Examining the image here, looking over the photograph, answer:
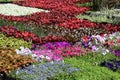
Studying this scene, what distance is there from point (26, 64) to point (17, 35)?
416 centimetres

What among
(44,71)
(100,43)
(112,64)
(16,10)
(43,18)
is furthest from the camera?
(16,10)

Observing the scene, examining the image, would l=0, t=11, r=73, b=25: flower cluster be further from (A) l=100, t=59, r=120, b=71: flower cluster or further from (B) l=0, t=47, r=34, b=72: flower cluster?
(A) l=100, t=59, r=120, b=71: flower cluster

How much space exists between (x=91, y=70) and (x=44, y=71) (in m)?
1.00

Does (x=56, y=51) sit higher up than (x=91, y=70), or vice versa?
(x=91, y=70)

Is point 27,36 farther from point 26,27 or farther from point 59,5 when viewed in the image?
point 59,5

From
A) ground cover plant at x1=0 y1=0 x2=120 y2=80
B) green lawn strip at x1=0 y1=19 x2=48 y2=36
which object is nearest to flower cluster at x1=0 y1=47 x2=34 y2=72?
ground cover plant at x1=0 y1=0 x2=120 y2=80

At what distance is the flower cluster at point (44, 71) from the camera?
9.08m

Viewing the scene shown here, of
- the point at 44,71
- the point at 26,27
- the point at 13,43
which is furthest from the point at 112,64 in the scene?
the point at 26,27

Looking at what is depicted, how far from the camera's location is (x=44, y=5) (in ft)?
77.9

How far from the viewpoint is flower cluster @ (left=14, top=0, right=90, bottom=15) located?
2170 centimetres

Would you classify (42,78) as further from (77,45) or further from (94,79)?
(77,45)

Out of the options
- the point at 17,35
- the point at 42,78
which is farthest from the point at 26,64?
the point at 17,35

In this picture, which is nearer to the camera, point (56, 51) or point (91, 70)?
point (91, 70)

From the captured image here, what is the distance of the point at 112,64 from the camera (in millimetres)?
10445
